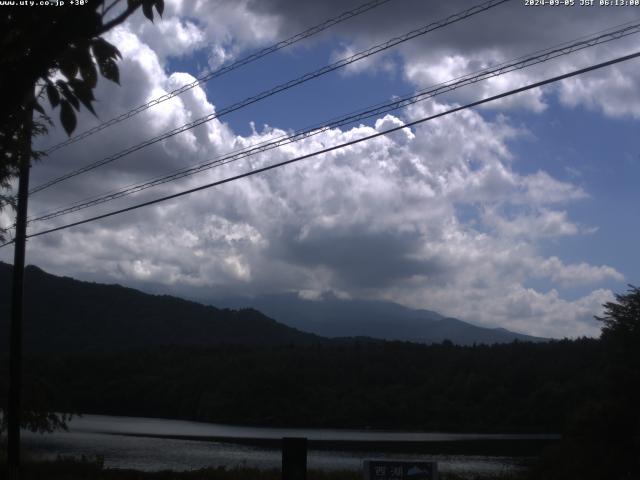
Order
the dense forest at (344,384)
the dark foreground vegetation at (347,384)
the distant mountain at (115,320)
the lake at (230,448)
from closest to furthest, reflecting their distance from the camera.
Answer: the lake at (230,448) → the dark foreground vegetation at (347,384) → the dense forest at (344,384) → the distant mountain at (115,320)

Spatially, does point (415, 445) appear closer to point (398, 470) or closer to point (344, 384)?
point (344, 384)

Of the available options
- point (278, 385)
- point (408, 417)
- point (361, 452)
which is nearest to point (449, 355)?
point (408, 417)

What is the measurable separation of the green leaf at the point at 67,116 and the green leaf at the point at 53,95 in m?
0.03

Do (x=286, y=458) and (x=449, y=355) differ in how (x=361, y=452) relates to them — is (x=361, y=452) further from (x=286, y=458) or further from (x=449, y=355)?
(x=449, y=355)

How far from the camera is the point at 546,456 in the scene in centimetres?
3000

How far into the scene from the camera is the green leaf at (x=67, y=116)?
515 centimetres

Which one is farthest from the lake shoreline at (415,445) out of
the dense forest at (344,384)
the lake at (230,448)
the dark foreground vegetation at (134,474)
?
the dark foreground vegetation at (134,474)

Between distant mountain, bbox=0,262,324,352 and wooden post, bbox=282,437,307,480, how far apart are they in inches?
2796

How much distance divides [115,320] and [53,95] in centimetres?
11850

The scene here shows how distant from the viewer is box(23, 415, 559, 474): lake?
3812 centimetres

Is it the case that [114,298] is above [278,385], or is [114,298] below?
above

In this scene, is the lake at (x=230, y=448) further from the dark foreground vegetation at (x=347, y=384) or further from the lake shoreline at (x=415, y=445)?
the dark foreground vegetation at (x=347, y=384)

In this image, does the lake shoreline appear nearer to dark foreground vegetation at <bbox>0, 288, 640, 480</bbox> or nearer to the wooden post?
dark foreground vegetation at <bbox>0, 288, 640, 480</bbox>

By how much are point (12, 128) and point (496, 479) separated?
2279cm
